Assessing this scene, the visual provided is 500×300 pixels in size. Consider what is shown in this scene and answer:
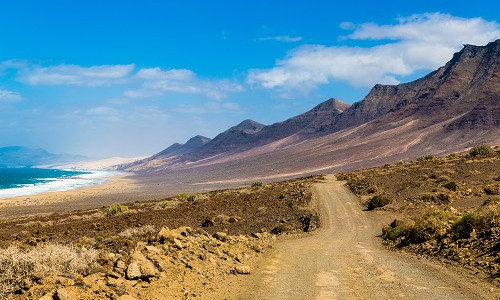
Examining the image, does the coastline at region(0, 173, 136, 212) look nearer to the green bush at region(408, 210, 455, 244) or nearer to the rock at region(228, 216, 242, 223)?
the rock at region(228, 216, 242, 223)

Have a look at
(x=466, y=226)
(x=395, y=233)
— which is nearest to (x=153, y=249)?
(x=466, y=226)

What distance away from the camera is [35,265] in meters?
8.05

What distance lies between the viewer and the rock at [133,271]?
9125mm

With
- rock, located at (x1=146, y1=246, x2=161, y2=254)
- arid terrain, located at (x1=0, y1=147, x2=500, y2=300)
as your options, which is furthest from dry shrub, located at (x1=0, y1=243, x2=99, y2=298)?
rock, located at (x1=146, y1=246, x2=161, y2=254)

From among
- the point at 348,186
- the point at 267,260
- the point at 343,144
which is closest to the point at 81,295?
the point at 267,260

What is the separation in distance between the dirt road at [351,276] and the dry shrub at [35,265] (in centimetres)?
440

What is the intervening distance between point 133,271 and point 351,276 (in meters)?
6.84

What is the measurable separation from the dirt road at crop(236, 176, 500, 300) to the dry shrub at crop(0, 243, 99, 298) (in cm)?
440

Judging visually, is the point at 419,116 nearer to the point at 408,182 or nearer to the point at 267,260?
the point at 408,182

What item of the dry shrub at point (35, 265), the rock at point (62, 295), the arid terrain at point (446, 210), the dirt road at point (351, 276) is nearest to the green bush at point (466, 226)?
the arid terrain at point (446, 210)

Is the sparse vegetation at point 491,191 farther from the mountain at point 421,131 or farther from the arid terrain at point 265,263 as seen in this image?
the mountain at point 421,131

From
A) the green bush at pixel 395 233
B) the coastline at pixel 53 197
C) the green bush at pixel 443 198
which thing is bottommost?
the green bush at pixel 443 198

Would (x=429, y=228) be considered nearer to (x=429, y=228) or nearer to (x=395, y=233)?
(x=429, y=228)

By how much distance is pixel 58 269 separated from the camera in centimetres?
840
